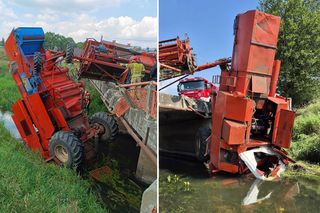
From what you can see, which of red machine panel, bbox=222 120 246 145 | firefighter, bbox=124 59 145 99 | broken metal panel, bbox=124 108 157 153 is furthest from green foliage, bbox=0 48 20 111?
red machine panel, bbox=222 120 246 145

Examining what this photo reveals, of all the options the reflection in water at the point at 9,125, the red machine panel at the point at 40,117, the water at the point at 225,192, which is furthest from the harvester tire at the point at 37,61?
the water at the point at 225,192

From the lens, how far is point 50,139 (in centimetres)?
604

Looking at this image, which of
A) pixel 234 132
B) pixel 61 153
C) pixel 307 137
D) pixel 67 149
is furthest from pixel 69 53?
pixel 307 137

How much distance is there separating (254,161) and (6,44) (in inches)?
186

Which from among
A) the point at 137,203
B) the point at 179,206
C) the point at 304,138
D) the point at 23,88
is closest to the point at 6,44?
the point at 23,88

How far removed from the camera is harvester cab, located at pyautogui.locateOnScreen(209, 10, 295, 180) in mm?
5727

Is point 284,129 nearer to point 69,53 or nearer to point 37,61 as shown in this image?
point 69,53

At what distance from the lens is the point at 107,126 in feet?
23.2

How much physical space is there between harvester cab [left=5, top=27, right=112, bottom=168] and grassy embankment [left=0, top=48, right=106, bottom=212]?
29 centimetres

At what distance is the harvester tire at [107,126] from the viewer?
278 inches

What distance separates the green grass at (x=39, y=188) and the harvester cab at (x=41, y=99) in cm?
30

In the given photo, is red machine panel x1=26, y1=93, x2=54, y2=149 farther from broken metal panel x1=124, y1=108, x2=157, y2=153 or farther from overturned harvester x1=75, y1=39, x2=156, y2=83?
broken metal panel x1=124, y1=108, x2=157, y2=153

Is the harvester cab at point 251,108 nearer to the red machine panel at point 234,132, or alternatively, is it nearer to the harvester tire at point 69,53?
the red machine panel at point 234,132

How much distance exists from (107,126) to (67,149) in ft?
4.85
